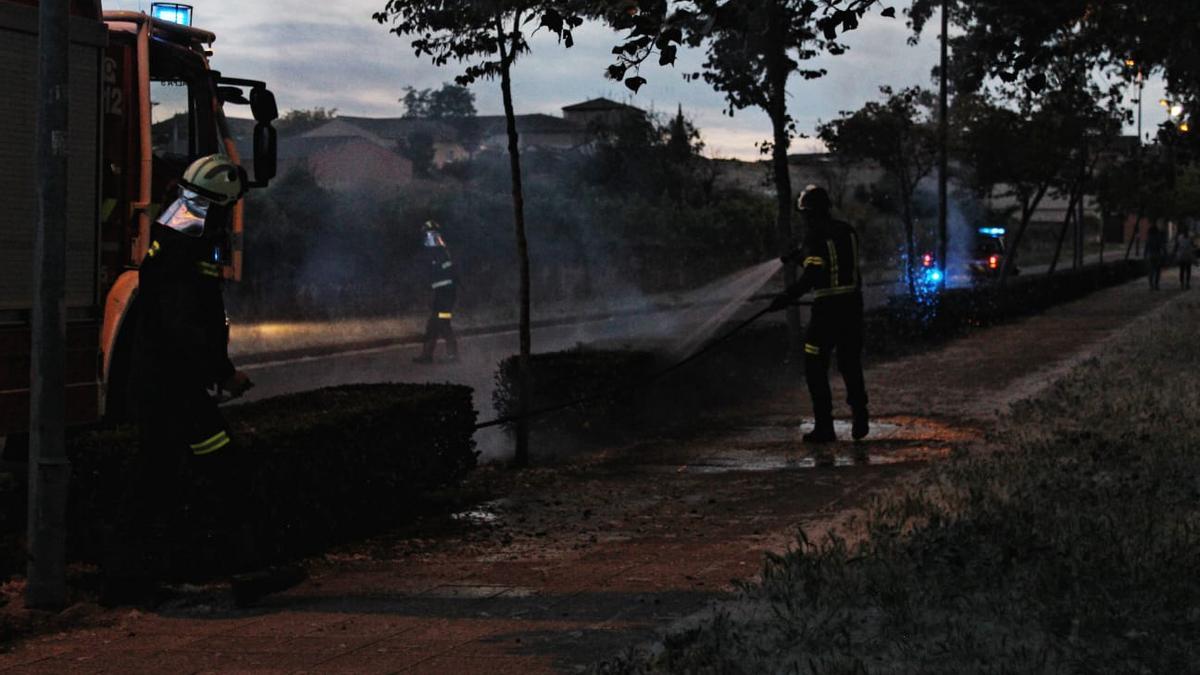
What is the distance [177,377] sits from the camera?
6125 mm

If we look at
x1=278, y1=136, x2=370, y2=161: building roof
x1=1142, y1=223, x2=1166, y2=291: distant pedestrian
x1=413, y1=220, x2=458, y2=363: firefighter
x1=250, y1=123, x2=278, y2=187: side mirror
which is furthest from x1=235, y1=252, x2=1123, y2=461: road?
x1=278, y1=136, x2=370, y2=161: building roof

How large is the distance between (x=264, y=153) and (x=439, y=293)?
8.61 m

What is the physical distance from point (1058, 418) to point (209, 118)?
6.40 meters

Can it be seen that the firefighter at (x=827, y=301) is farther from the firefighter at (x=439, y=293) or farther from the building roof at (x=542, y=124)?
the building roof at (x=542, y=124)

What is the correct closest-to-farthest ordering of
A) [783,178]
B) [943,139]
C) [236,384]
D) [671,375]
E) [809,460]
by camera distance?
[236,384] → [809,460] → [671,375] → [783,178] → [943,139]

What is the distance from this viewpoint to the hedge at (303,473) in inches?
247

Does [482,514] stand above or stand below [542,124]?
below

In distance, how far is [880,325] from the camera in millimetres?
18234

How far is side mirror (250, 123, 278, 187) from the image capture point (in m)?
9.46

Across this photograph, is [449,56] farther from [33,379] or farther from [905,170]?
[905,170]

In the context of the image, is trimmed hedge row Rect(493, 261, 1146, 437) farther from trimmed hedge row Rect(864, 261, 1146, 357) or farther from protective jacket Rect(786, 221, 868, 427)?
protective jacket Rect(786, 221, 868, 427)

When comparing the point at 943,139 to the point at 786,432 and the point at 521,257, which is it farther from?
the point at 521,257

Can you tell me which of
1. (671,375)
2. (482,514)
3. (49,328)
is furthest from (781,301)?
(49,328)

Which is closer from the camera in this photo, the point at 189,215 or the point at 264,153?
the point at 189,215
